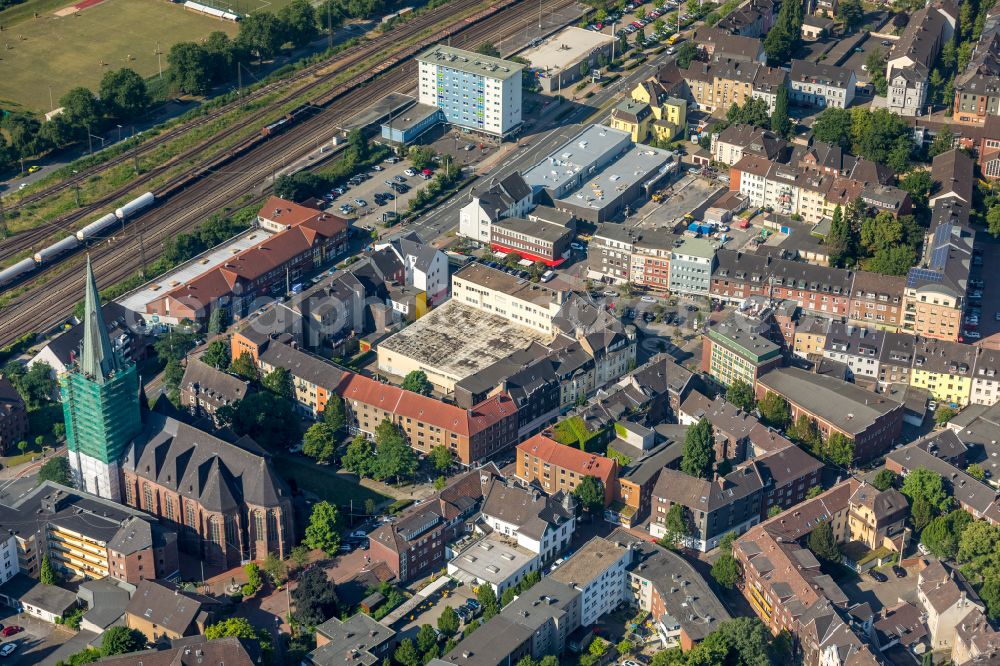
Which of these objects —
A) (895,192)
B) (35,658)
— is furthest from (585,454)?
(895,192)

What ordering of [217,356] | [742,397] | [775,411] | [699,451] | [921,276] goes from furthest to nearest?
[921,276] < [217,356] < [742,397] < [775,411] < [699,451]

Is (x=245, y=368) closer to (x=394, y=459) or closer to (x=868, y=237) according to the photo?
(x=394, y=459)

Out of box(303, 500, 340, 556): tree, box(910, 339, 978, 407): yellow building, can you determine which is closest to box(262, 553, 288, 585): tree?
box(303, 500, 340, 556): tree

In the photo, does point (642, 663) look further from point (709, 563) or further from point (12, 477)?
point (12, 477)

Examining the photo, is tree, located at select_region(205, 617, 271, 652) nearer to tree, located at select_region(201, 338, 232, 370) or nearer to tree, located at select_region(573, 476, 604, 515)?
tree, located at select_region(573, 476, 604, 515)

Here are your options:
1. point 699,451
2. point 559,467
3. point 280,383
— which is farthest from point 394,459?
point 699,451

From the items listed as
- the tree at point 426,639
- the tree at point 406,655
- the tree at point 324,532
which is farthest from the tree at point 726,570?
the tree at point 324,532

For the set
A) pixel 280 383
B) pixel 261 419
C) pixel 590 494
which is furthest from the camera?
pixel 280 383
